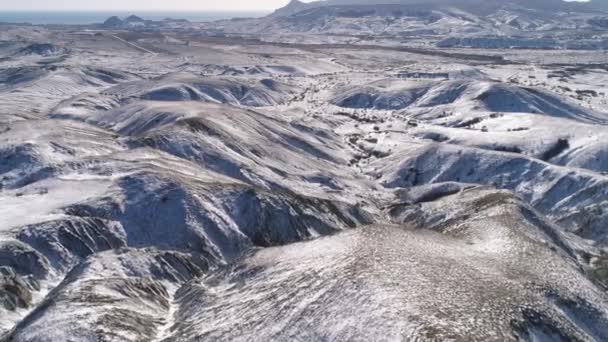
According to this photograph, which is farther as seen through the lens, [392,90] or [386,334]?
[392,90]

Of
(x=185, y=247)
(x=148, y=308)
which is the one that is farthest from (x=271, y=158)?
(x=148, y=308)

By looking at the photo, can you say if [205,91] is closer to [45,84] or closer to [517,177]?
[45,84]

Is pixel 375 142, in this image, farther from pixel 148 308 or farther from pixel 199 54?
pixel 199 54

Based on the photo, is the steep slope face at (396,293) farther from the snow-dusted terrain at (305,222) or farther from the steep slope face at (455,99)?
the steep slope face at (455,99)

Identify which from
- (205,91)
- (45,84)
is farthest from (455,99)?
(45,84)

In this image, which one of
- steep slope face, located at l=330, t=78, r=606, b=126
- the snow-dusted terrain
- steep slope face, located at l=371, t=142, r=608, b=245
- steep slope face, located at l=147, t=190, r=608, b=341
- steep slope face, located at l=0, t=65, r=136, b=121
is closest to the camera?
steep slope face, located at l=147, t=190, r=608, b=341

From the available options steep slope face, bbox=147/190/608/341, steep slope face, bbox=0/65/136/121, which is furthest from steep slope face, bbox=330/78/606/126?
steep slope face, bbox=147/190/608/341

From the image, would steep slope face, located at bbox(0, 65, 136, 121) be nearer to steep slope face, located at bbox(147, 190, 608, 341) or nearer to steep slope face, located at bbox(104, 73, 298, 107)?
steep slope face, located at bbox(104, 73, 298, 107)

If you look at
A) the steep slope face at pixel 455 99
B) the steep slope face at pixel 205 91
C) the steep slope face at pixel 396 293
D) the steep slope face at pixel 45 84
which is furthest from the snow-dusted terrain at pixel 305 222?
the steep slope face at pixel 205 91
